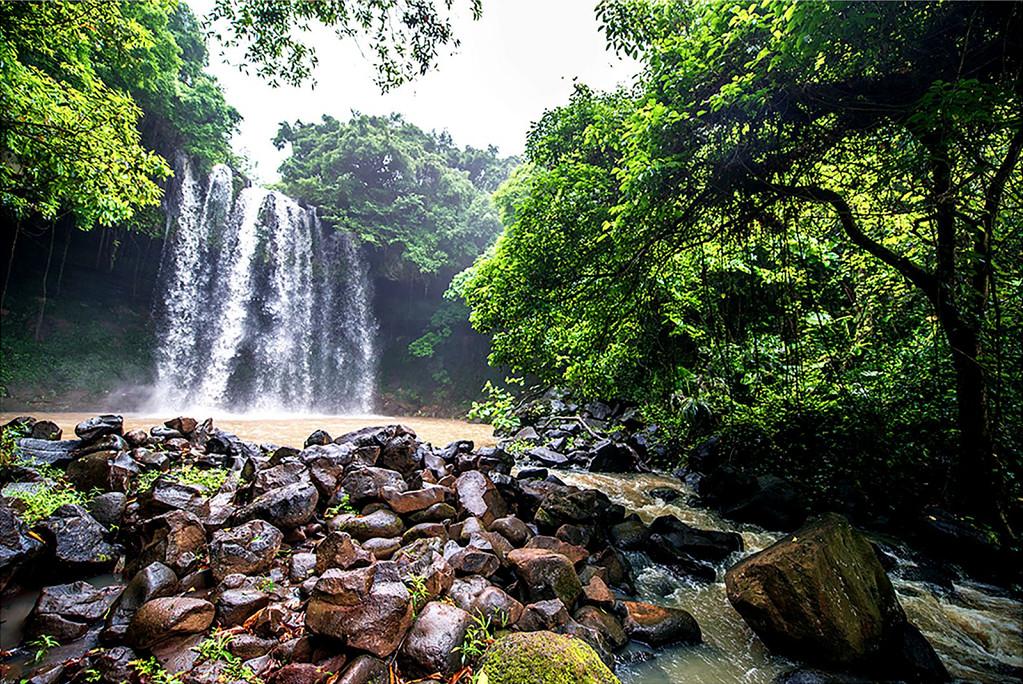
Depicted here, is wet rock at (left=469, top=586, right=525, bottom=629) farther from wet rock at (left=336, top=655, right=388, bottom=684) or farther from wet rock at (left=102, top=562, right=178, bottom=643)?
wet rock at (left=102, top=562, right=178, bottom=643)

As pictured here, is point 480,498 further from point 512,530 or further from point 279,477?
point 279,477

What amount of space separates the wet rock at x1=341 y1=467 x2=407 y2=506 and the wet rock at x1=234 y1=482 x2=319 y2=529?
349 mm

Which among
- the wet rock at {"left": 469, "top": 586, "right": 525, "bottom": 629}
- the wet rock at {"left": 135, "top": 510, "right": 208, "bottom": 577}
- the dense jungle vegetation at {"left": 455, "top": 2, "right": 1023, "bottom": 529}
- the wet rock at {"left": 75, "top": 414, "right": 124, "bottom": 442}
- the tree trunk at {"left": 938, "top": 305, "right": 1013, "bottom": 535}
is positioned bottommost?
the wet rock at {"left": 469, "top": 586, "right": 525, "bottom": 629}

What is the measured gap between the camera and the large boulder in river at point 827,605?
8.81 ft

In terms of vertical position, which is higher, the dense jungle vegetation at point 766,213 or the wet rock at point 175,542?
the dense jungle vegetation at point 766,213

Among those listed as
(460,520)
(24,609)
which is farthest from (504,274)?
(24,609)

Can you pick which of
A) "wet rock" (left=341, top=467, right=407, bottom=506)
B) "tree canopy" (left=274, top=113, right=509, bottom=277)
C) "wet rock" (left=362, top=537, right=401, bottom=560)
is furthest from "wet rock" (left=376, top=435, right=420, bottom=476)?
"tree canopy" (left=274, top=113, right=509, bottom=277)

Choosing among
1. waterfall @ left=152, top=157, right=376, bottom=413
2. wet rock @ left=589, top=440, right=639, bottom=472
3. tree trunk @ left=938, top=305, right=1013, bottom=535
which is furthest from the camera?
waterfall @ left=152, top=157, right=376, bottom=413

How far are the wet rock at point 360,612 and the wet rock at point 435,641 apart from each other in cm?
7

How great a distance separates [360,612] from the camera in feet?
7.50

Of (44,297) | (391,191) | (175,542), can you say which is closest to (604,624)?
(175,542)

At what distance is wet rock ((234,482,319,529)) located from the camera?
3485 millimetres

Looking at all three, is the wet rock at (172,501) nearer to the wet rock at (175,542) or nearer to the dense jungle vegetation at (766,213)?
the wet rock at (175,542)

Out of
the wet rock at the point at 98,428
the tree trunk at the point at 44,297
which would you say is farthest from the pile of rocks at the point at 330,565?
the tree trunk at the point at 44,297
